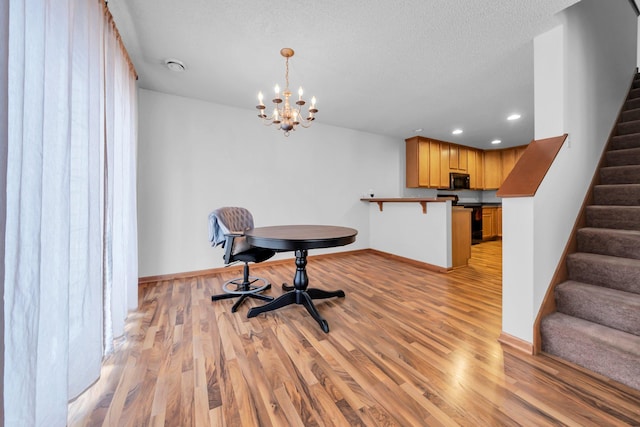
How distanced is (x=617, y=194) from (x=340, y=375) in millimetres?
2657

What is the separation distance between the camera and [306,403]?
113 centimetres

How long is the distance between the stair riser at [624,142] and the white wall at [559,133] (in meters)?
0.15

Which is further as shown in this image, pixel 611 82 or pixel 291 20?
pixel 611 82

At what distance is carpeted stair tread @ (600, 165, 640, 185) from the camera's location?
199 centimetres

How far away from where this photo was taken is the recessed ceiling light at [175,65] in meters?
2.29

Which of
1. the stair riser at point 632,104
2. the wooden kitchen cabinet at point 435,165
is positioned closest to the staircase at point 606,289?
the stair riser at point 632,104

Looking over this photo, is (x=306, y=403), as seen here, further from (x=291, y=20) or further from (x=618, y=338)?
(x=291, y=20)

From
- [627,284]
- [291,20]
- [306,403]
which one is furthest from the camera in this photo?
[291,20]

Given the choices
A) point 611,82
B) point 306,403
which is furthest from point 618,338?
point 611,82

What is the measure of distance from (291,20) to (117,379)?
8.47ft

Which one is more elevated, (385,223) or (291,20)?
(291,20)

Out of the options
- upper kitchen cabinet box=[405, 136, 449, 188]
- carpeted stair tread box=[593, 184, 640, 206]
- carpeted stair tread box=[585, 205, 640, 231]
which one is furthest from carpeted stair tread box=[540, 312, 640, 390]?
upper kitchen cabinet box=[405, 136, 449, 188]

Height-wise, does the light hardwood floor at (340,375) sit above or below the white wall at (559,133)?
below

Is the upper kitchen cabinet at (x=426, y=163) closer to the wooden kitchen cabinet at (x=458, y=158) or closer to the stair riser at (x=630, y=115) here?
the wooden kitchen cabinet at (x=458, y=158)
